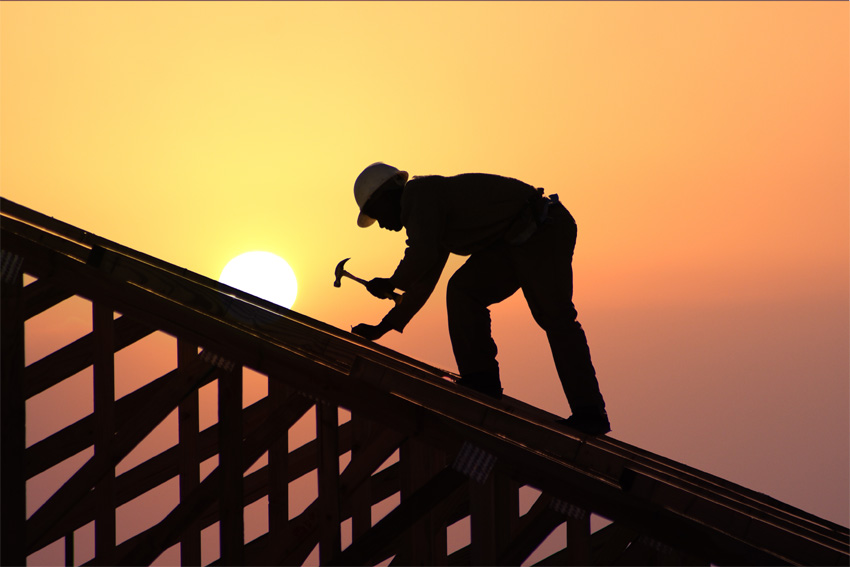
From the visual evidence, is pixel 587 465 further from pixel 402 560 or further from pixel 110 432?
pixel 110 432

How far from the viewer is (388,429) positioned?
4707mm

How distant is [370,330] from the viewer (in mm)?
6398

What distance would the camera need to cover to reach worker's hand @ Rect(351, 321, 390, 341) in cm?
631

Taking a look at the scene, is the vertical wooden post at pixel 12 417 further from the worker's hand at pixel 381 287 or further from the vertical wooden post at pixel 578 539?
the vertical wooden post at pixel 578 539

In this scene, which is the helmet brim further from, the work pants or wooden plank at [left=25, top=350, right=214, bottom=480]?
wooden plank at [left=25, top=350, right=214, bottom=480]

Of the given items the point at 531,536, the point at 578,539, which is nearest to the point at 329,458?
the point at 531,536

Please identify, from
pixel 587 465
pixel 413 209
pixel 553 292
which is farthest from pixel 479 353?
pixel 587 465

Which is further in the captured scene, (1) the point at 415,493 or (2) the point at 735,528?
(1) the point at 415,493

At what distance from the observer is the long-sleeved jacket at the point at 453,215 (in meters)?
5.64

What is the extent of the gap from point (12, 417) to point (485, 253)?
2768 mm

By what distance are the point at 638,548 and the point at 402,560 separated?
1.20 m

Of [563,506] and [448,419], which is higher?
[448,419]

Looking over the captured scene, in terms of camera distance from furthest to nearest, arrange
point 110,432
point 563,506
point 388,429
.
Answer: point 110,432
point 388,429
point 563,506

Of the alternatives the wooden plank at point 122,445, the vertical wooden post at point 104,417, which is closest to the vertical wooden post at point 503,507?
the wooden plank at point 122,445
